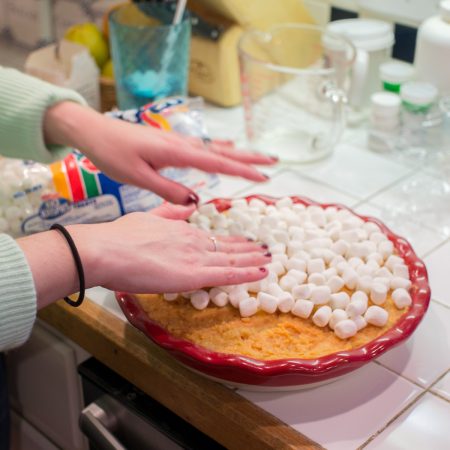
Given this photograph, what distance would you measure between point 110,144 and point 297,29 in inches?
23.5

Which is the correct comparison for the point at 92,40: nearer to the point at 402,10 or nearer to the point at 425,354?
the point at 402,10

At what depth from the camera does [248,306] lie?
0.87 m

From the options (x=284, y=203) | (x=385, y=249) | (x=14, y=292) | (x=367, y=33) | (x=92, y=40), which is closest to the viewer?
(x=14, y=292)

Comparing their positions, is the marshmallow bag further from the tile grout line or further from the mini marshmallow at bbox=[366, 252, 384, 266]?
the tile grout line

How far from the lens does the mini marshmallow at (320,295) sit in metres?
0.87

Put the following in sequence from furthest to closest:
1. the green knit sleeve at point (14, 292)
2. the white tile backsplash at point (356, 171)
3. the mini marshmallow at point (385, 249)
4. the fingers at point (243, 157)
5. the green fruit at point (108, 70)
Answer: the green fruit at point (108, 70) → the white tile backsplash at point (356, 171) → the fingers at point (243, 157) → the mini marshmallow at point (385, 249) → the green knit sleeve at point (14, 292)

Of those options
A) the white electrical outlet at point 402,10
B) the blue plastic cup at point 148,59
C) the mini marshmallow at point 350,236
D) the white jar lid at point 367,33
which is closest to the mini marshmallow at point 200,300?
the mini marshmallow at point 350,236

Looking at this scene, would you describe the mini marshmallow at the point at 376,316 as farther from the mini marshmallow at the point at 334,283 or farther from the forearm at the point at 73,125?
the forearm at the point at 73,125

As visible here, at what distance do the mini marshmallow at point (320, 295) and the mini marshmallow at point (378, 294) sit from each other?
5 cm

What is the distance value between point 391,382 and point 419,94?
583 mm

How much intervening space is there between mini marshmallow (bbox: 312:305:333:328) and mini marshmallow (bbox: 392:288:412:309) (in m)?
0.08

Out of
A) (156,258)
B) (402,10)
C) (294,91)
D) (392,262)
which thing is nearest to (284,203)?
(392,262)

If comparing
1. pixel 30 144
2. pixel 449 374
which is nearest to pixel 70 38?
pixel 30 144

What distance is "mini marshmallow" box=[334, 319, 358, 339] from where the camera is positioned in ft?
2.73
